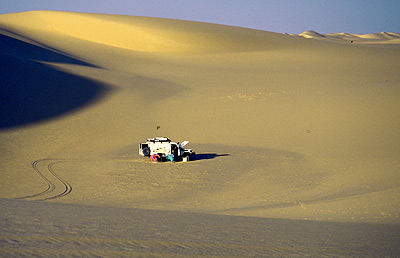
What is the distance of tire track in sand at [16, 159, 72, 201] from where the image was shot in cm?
1330

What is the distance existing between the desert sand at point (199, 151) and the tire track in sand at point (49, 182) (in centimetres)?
7

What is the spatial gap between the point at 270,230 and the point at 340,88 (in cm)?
2805

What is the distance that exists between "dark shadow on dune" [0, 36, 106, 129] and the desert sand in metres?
0.15

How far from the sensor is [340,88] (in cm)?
3350

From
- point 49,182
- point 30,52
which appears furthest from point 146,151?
point 30,52

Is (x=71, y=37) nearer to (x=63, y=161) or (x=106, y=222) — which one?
(x=63, y=161)

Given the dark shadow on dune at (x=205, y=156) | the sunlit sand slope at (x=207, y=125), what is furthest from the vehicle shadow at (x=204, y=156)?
the sunlit sand slope at (x=207, y=125)

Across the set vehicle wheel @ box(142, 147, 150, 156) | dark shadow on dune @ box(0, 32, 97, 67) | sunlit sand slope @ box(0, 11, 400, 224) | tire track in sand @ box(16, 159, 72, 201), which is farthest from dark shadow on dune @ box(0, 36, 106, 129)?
vehicle wheel @ box(142, 147, 150, 156)

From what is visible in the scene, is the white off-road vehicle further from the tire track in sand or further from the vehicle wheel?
the tire track in sand

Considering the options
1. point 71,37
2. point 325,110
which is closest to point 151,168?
point 325,110

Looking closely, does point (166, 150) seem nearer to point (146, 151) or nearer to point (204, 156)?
point (146, 151)

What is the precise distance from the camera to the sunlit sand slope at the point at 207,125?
44.3 feet

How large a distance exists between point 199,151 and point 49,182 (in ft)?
24.7

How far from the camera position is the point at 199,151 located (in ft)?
68.9
